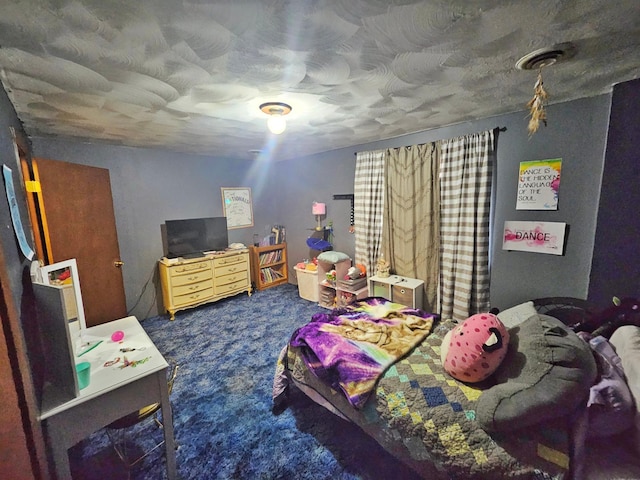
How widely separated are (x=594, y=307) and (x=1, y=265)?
11.8 ft

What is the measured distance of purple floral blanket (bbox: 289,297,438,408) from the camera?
1585 millimetres

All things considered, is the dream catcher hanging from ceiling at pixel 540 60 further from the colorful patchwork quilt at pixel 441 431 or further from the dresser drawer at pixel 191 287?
the dresser drawer at pixel 191 287

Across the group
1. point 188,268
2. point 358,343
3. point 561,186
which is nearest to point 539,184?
point 561,186

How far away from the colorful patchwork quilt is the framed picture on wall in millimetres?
3500

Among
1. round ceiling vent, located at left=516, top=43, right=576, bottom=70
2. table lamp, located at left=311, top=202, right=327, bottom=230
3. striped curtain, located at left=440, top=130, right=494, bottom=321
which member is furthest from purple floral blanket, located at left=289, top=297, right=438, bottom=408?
table lamp, located at left=311, top=202, right=327, bottom=230

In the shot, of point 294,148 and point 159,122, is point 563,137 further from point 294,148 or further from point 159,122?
point 159,122

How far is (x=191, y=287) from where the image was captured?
12.4 feet

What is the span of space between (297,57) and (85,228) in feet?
9.14

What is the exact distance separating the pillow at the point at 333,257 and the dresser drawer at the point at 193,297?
175 cm

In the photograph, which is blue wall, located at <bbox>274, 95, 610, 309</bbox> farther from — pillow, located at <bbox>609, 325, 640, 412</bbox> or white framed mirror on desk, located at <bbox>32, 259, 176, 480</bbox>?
white framed mirror on desk, located at <bbox>32, 259, 176, 480</bbox>

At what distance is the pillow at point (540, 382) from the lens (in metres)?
1.12

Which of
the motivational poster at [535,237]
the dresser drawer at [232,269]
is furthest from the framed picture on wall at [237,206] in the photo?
the motivational poster at [535,237]

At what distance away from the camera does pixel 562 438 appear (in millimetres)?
1126

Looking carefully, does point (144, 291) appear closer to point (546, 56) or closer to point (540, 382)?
point (540, 382)
